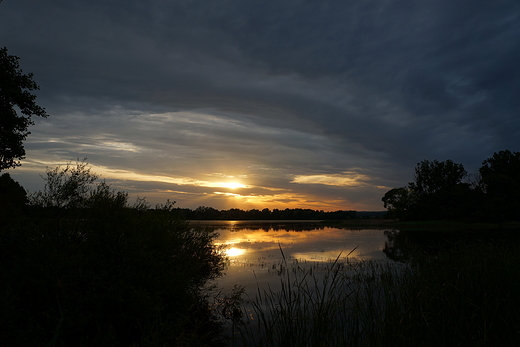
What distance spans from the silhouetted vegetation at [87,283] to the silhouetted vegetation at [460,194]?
86.7 metres

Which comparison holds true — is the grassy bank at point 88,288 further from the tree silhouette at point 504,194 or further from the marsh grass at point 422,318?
the tree silhouette at point 504,194

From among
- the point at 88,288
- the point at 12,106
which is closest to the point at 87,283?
the point at 88,288

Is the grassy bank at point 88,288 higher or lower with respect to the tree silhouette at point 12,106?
lower

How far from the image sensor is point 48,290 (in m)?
8.10

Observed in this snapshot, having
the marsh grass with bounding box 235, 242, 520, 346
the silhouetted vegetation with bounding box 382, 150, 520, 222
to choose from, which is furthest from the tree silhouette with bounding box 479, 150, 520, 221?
the marsh grass with bounding box 235, 242, 520, 346

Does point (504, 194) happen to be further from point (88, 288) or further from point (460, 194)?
point (88, 288)

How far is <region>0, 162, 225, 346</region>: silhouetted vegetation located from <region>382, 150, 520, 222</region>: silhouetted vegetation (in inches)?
3413

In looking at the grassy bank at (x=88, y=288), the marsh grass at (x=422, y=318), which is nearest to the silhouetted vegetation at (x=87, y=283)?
the grassy bank at (x=88, y=288)

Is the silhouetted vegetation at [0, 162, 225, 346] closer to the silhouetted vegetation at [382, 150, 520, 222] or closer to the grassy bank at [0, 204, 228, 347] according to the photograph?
the grassy bank at [0, 204, 228, 347]

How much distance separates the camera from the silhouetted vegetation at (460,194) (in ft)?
241

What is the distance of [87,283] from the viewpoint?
8.65 metres

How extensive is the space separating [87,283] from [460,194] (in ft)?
326

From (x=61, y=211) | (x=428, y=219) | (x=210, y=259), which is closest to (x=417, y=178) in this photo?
(x=428, y=219)

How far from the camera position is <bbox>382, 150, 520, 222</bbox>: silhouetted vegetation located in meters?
73.4
